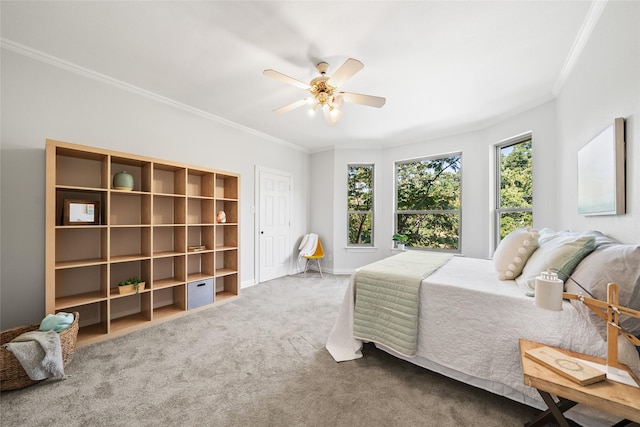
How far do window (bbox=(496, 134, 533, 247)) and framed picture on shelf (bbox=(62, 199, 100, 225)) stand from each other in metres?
4.95

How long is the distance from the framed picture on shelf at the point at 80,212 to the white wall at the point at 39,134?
0.99 ft

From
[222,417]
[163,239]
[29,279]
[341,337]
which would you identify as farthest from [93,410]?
[163,239]

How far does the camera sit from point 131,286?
2.54m

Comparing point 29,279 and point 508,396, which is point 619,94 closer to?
point 508,396

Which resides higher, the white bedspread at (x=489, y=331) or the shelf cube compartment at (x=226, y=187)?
the shelf cube compartment at (x=226, y=187)

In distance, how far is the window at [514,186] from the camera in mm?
3236

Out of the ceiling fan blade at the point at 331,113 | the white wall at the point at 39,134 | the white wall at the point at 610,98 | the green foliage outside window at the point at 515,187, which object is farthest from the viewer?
the green foliage outside window at the point at 515,187

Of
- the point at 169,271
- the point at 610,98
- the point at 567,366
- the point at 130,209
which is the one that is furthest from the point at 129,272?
the point at 610,98

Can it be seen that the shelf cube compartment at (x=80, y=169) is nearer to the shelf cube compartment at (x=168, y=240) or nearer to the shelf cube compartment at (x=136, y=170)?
the shelf cube compartment at (x=136, y=170)

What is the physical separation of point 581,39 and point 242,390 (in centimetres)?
369

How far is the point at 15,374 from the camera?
1.62 m

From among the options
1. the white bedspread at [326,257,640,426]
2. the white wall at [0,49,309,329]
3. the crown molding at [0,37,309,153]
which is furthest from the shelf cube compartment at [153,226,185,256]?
the white bedspread at [326,257,640,426]

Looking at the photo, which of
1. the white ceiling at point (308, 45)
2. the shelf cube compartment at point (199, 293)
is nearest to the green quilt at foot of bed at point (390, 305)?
the white ceiling at point (308, 45)

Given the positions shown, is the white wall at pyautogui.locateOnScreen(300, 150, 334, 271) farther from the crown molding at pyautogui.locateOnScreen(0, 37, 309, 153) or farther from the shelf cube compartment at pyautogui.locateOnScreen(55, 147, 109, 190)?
the shelf cube compartment at pyautogui.locateOnScreen(55, 147, 109, 190)
